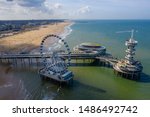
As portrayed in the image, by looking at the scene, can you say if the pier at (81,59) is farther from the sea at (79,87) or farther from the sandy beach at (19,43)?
the sandy beach at (19,43)

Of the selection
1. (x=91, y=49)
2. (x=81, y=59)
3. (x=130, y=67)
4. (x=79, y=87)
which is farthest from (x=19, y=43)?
(x=130, y=67)

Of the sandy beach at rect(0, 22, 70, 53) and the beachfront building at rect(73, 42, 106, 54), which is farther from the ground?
the beachfront building at rect(73, 42, 106, 54)

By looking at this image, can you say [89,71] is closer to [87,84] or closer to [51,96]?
[87,84]

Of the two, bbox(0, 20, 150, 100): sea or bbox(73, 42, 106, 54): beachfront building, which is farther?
bbox(73, 42, 106, 54): beachfront building

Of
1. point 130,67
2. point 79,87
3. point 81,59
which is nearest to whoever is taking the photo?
point 79,87

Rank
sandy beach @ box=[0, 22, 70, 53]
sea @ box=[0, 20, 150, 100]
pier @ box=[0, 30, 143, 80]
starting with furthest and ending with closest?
sandy beach @ box=[0, 22, 70, 53]
pier @ box=[0, 30, 143, 80]
sea @ box=[0, 20, 150, 100]

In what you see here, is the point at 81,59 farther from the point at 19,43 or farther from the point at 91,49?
the point at 19,43

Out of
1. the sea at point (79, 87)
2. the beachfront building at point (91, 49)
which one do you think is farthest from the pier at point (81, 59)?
the sea at point (79, 87)

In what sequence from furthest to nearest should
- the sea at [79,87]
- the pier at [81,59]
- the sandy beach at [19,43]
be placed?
1. the sandy beach at [19,43]
2. the pier at [81,59]
3. the sea at [79,87]

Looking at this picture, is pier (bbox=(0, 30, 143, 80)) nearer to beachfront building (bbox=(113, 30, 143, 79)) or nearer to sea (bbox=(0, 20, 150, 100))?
beachfront building (bbox=(113, 30, 143, 79))

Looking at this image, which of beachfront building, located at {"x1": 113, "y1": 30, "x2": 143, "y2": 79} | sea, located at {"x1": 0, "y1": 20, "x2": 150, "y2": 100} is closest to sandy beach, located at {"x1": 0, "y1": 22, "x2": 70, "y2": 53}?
sea, located at {"x1": 0, "y1": 20, "x2": 150, "y2": 100}

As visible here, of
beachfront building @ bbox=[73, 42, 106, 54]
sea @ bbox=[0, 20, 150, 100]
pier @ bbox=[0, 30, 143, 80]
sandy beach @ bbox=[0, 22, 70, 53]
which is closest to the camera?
sea @ bbox=[0, 20, 150, 100]

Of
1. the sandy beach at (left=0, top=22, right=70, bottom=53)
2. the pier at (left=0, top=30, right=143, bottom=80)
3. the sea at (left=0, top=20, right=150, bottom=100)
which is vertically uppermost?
the pier at (left=0, top=30, right=143, bottom=80)
